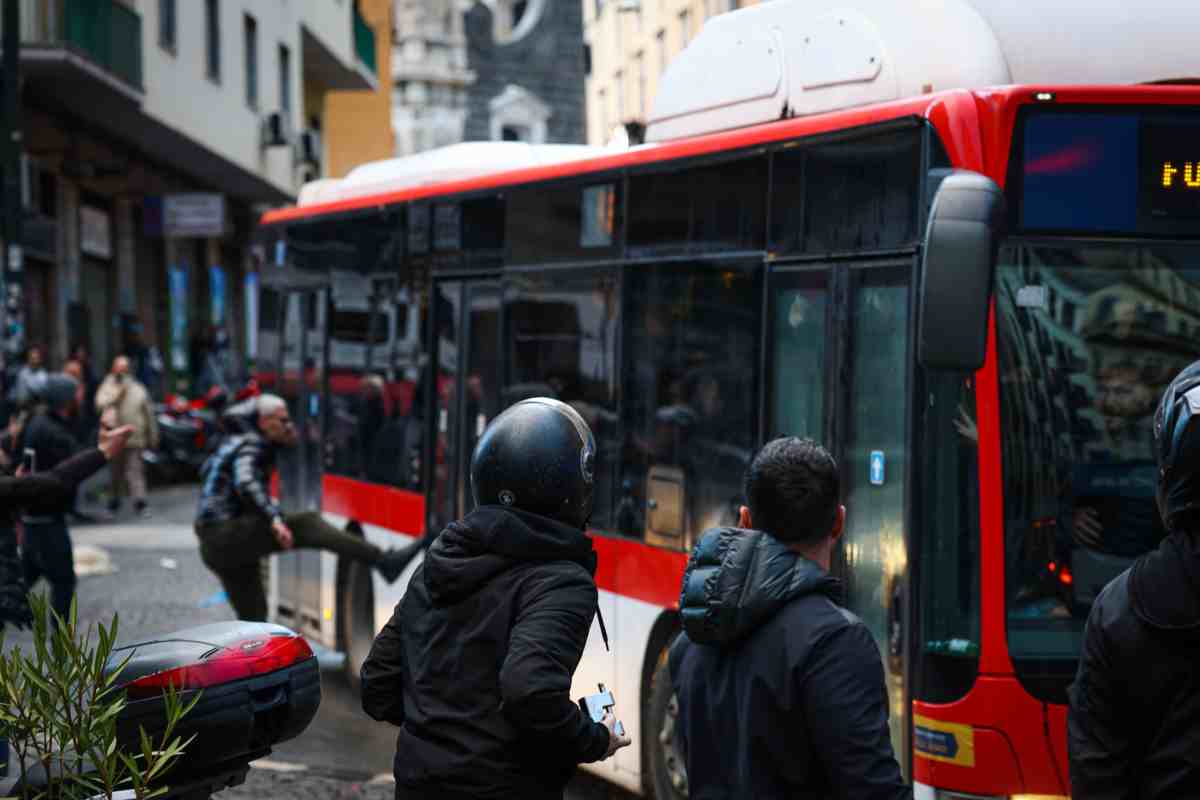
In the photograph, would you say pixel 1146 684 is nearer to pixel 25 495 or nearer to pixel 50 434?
pixel 25 495

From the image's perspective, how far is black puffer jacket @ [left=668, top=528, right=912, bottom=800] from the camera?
11.2 ft

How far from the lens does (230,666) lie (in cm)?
457

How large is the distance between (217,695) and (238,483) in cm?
595

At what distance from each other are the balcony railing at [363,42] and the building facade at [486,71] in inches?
1348

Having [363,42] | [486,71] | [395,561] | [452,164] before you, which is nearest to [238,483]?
[395,561]

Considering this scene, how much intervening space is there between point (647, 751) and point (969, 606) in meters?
2.23

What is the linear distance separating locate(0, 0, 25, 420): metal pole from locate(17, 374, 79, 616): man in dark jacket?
846cm

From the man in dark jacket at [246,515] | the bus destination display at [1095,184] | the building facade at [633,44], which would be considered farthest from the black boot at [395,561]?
the building facade at [633,44]

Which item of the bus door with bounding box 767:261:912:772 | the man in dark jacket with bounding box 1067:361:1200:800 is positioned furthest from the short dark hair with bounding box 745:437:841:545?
the bus door with bounding box 767:261:912:772

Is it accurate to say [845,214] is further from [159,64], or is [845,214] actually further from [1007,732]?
[159,64]

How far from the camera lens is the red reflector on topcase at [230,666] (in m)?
4.40

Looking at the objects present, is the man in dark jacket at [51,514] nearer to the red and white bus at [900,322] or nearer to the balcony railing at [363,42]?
the red and white bus at [900,322]

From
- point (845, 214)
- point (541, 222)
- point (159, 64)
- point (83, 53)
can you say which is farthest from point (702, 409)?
point (159, 64)

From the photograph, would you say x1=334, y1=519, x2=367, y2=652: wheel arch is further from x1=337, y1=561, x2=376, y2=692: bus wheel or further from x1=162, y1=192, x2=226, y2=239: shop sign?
x1=162, y1=192, x2=226, y2=239: shop sign
